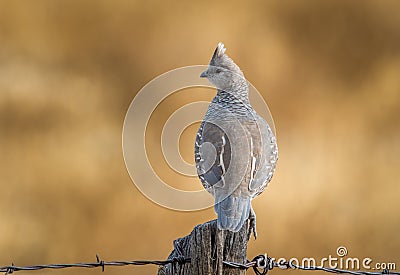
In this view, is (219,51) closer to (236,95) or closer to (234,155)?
(236,95)

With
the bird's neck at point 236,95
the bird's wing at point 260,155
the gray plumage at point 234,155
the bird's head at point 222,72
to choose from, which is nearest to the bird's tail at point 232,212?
the gray plumage at point 234,155

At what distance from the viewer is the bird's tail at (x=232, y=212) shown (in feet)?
5.41

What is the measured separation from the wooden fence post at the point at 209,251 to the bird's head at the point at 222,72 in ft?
3.92

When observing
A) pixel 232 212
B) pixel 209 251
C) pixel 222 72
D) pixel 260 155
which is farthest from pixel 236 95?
pixel 209 251

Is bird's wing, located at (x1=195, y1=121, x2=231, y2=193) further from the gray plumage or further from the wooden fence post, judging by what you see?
the wooden fence post

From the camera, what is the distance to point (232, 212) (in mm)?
1869

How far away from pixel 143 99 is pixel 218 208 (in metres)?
0.96

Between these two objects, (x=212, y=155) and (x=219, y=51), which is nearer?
(x=212, y=155)

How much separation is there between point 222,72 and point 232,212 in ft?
3.27

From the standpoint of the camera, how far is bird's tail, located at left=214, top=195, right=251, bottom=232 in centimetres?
165

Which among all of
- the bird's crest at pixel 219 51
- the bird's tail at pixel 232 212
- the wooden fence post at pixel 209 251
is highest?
the bird's crest at pixel 219 51

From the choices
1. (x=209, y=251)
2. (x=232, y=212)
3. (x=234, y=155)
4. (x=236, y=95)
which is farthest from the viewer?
(x=236, y=95)

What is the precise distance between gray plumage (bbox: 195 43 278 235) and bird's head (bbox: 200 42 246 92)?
125mm

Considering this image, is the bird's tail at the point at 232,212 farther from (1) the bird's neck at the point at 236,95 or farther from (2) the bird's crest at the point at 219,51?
(2) the bird's crest at the point at 219,51
